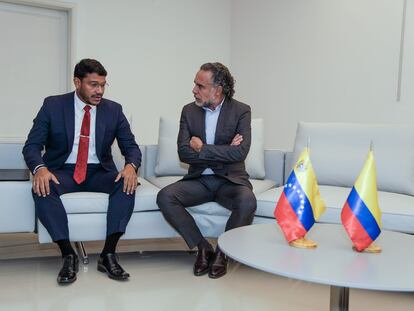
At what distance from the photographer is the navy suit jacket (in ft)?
8.47

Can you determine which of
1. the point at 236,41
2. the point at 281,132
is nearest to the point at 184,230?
the point at 281,132

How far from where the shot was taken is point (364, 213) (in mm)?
1445

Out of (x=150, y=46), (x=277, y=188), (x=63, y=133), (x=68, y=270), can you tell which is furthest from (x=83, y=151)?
(x=150, y=46)

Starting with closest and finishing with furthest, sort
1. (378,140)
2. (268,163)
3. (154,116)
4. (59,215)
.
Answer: (59,215), (378,140), (268,163), (154,116)

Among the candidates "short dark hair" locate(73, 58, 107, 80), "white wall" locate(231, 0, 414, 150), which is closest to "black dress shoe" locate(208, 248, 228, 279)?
"short dark hair" locate(73, 58, 107, 80)

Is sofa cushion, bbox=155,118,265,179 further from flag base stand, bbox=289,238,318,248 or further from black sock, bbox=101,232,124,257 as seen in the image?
flag base stand, bbox=289,238,318,248

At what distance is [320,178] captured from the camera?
2977 mm

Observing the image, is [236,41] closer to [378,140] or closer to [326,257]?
[378,140]

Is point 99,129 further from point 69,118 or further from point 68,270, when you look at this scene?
point 68,270

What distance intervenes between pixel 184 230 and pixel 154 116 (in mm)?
2734

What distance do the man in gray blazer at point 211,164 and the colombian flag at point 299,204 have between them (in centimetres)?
89

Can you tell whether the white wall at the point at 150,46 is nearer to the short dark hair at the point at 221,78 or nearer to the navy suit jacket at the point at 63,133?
the navy suit jacket at the point at 63,133

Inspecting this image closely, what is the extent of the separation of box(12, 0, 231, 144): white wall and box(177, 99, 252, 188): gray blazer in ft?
7.07

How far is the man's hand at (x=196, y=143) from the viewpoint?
2.62m
